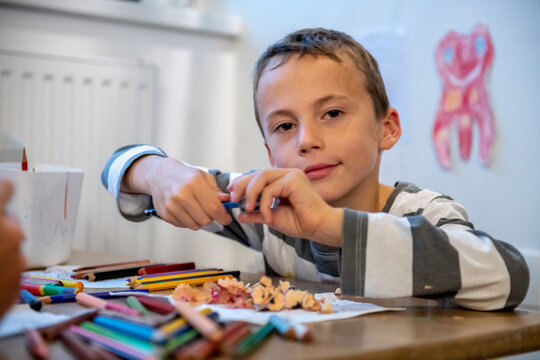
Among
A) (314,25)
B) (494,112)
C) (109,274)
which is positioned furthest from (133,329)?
(314,25)

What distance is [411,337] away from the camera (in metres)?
0.45

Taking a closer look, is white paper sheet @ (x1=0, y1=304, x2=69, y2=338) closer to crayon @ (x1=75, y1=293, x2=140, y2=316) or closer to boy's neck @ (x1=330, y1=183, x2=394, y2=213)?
crayon @ (x1=75, y1=293, x2=140, y2=316)

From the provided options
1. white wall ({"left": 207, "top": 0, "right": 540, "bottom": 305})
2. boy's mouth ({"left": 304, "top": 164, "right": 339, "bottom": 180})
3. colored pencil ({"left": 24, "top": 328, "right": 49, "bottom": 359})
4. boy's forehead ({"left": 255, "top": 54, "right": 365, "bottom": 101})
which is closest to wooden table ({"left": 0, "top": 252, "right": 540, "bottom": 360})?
colored pencil ({"left": 24, "top": 328, "right": 49, "bottom": 359})

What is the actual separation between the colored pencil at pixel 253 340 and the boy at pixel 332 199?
0.49 ft

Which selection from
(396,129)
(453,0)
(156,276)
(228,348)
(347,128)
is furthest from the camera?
(453,0)

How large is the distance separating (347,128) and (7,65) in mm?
1079

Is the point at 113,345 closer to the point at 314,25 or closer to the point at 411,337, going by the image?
the point at 411,337

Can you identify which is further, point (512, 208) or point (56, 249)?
point (512, 208)

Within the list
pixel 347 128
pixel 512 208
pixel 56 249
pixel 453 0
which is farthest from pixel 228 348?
pixel 453 0

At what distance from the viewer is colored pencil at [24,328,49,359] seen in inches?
14.6

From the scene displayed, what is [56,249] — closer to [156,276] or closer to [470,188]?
[156,276]

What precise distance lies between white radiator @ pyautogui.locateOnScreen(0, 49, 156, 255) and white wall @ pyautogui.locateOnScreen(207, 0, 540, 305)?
0.66 meters

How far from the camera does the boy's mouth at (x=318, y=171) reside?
2.62 feet

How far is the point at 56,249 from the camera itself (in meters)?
0.90
